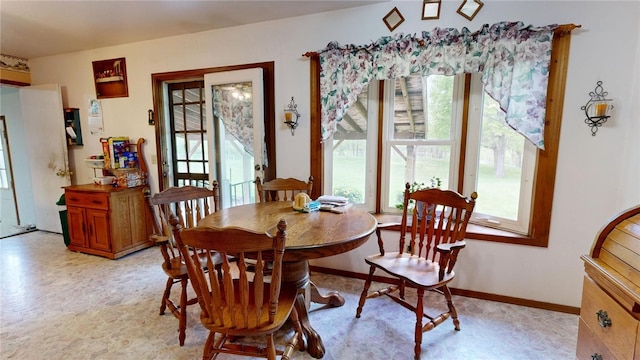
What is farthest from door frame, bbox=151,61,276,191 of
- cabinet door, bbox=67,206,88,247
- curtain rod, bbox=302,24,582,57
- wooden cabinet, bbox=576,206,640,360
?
wooden cabinet, bbox=576,206,640,360

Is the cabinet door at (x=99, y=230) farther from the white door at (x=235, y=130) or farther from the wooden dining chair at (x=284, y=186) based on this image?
the wooden dining chair at (x=284, y=186)

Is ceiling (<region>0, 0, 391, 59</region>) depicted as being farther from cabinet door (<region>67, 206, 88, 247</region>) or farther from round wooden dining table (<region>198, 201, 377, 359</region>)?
cabinet door (<region>67, 206, 88, 247</region>)

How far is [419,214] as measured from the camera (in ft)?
7.89

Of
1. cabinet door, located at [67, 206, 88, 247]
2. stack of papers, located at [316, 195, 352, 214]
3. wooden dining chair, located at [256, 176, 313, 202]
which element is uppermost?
wooden dining chair, located at [256, 176, 313, 202]

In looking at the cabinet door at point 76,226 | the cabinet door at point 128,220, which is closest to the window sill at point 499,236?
the cabinet door at point 128,220

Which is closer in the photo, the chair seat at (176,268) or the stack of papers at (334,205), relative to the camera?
the chair seat at (176,268)

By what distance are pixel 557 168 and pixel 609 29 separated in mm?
955

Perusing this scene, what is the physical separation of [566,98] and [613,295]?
1619mm

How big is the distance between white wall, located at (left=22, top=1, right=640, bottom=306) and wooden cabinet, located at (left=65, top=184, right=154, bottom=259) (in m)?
1.58

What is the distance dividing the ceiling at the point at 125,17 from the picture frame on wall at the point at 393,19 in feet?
0.53

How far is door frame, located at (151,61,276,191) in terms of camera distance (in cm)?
282

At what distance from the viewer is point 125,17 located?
8.68 feet

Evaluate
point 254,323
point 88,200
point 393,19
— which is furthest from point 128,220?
point 393,19

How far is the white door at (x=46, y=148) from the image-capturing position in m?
3.73
